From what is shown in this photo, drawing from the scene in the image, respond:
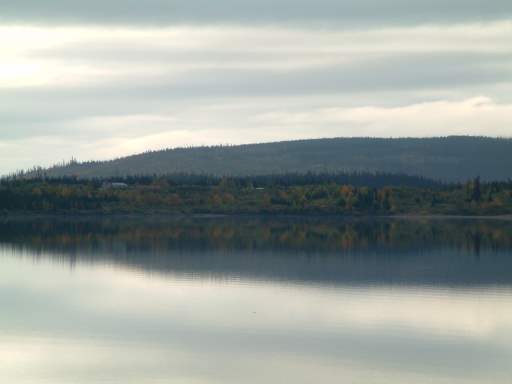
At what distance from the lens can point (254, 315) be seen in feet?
90.1

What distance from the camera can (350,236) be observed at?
64.2 m

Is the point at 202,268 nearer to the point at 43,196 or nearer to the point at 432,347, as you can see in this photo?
the point at 432,347

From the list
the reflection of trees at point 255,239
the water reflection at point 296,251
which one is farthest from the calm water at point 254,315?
the reflection of trees at point 255,239

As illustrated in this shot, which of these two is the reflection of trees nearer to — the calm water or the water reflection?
the water reflection

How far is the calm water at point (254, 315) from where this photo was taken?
2042cm

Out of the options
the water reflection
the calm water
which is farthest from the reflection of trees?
the calm water

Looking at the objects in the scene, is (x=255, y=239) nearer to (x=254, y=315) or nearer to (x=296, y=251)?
(x=296, y=251)

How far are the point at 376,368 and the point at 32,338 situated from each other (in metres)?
7.86

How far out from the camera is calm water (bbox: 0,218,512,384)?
804 inches

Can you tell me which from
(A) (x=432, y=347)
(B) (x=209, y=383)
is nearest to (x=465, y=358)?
(A) (x=432, y=347)

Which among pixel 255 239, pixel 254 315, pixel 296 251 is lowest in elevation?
pixel 254 315

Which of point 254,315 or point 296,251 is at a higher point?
point 296,251

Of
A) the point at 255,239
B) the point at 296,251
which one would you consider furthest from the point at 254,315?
the point at 255,239

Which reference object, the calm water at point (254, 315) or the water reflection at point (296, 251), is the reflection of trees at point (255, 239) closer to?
the water reflection at point (296, 251)
